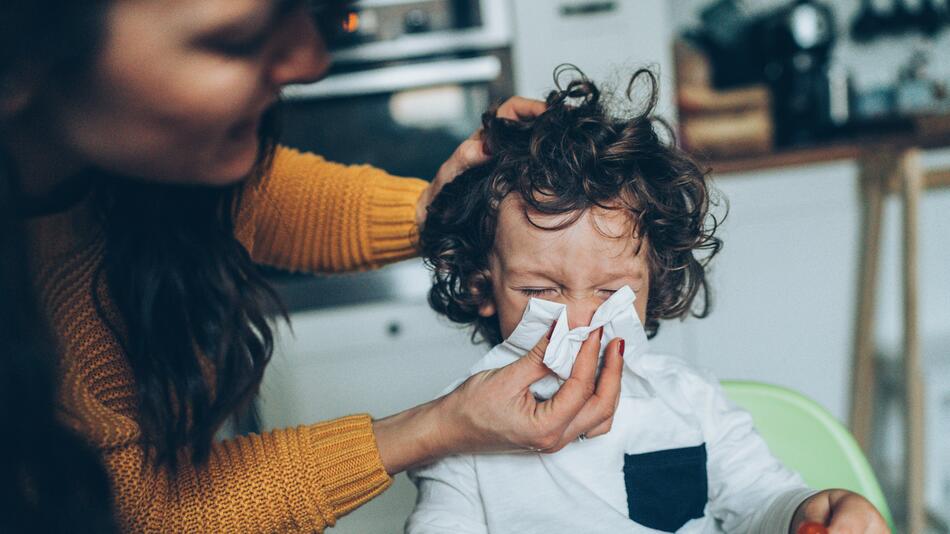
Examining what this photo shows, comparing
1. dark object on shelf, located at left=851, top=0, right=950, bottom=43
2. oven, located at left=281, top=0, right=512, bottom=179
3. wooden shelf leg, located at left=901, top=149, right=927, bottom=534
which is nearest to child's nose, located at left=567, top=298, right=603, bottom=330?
oven, located at left=281, top=0, right=512, bottom=179

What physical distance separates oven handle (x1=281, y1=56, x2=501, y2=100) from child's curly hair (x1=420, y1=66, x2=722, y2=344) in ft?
3.26

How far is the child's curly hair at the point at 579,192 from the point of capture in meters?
0.82

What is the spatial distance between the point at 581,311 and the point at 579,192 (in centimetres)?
13

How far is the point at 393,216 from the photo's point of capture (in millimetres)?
964

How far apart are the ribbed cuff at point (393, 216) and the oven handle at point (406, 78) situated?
93cm

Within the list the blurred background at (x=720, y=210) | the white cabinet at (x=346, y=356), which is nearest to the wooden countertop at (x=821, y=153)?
the blurred background at (x=720, y=210)

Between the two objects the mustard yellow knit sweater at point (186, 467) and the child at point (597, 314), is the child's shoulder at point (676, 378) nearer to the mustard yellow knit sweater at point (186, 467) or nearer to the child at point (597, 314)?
the child at point (597, 314)

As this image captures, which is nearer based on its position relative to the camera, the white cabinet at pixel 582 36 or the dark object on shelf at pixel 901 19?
the white cabinet at pixel 582 36

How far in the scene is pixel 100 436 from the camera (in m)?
0.67

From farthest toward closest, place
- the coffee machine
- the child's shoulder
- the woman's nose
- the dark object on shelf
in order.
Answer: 1. the dark object on shelf
2. the coffee machine
3. the child's shoulder
4. the woman's nose

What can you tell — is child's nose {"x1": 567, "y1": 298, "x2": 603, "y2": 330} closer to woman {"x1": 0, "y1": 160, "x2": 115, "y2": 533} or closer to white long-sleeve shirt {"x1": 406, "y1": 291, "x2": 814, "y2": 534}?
white long-sleeve shirt {"x1": 406, "y1": 291, "x2": 814, "y2": 534}

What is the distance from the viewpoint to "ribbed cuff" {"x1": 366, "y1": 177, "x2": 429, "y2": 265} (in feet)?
3.15

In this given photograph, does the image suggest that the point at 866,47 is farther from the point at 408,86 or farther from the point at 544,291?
the point at 544,291

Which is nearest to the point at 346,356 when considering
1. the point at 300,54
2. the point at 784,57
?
the point at 300,54
